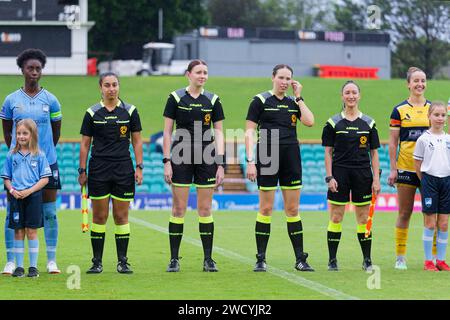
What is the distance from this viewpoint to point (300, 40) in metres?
66.2

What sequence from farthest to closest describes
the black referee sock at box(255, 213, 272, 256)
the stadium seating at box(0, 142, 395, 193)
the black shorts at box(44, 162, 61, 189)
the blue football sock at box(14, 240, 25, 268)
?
the stadium seating at box(0, 142, 395, 193)
the black referee sock at box(255, 213, 272, 256)
the black shorts at box(44, 162, 61, 189)
the blue football sock at box(14, 240, 25, 268)

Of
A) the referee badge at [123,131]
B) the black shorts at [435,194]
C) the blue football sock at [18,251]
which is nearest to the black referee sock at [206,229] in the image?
the referee badge at [123,131]

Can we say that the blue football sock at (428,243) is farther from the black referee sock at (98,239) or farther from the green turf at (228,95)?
the green turf at (228,95)

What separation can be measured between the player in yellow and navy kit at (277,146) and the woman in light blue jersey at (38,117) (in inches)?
83.4

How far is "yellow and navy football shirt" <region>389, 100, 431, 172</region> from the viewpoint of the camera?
39.3ft

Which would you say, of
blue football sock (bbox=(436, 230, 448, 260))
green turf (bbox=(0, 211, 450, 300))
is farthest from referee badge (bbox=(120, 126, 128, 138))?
blue football sock (bbox=(436, 230, 448, 260))

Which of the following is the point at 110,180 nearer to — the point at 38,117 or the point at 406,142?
the point at 38,117

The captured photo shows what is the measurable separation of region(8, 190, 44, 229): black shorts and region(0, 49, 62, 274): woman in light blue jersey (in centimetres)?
15

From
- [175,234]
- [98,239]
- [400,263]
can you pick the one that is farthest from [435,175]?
[98,239]

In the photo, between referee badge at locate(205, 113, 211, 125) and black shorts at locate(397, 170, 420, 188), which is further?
black shorts at locate(397, 170, 420, 188)

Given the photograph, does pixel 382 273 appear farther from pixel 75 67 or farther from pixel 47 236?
pixel 75 67

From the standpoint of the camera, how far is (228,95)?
49.6m

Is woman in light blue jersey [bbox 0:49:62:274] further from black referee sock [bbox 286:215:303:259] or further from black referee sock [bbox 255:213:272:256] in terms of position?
black referee sock [bbox 286:215:303:259]

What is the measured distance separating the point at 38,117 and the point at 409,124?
13.6 ft
